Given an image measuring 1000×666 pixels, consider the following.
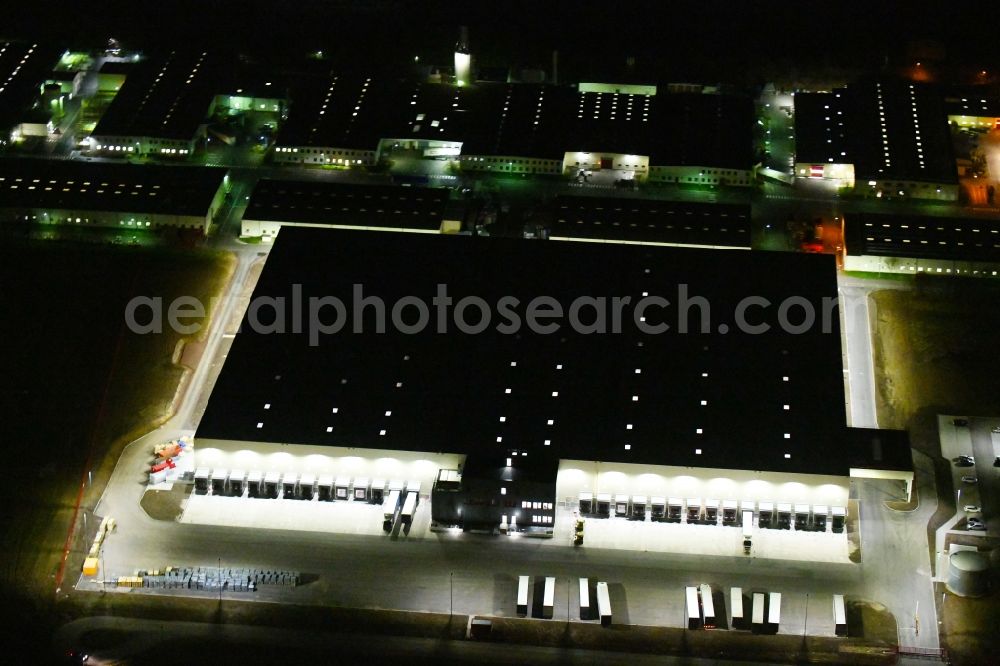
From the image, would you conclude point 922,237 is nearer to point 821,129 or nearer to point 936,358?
point 936,358

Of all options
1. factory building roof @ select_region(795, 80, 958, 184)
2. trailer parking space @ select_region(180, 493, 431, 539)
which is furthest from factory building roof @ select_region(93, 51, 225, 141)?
factory building roof @ select_region(795, 80, 958, 184)

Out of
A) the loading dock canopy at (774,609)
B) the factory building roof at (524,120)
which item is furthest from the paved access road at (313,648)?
the factory building roof at (524,120)

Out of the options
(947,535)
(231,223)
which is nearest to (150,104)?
(231,223)

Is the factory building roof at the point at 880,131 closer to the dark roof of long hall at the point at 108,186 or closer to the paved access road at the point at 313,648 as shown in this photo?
the dark roof of long hall at the point at 108,186

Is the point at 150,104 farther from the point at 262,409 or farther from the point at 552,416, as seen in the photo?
the point at 552,416

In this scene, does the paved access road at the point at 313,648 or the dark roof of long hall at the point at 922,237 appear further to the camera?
the dark roof of long hall at the point at 922,237
